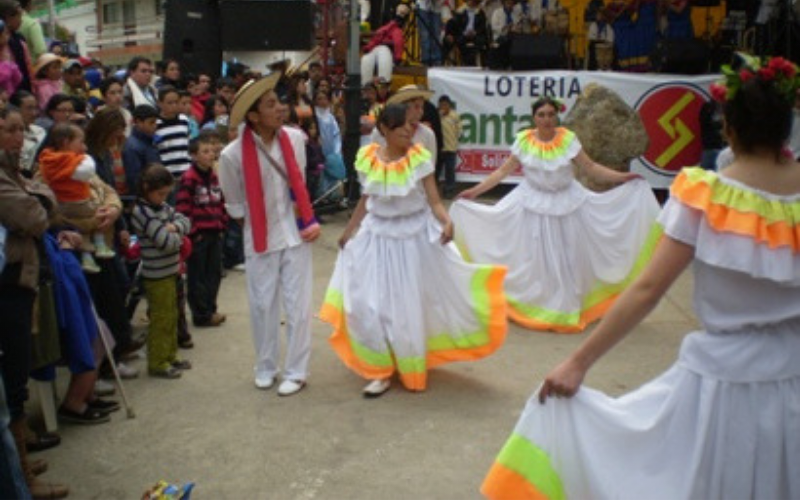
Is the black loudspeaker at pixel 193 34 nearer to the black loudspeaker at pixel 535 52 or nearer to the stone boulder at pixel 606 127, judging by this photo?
the black loudspeaker at pixel 535 52

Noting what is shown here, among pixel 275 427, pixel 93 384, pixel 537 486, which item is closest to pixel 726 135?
pixel 537 486

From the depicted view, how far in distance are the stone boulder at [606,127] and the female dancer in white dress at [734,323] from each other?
313 inches

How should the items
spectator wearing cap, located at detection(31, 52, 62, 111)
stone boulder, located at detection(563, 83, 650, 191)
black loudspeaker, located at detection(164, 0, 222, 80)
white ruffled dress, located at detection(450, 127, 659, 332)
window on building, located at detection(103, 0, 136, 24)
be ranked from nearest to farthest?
white ruffled dress, located at detection(450, 127, 659, 332)
spectator wearing cap, located at detection(31, 52, 62, 111)
stone boulder, located at detection(563, 83, 650, 191)
black loudspeaker, located at detection(164, 0, 222, 80)
window on building, located at detection(103, 0, 136, 24)

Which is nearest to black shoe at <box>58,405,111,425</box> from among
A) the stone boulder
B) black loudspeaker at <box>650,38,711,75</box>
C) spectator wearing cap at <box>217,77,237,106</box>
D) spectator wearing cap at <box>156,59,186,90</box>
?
spectator wearing cap at <box>217,77,237,106</box>

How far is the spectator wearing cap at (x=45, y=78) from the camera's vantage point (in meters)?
7.58

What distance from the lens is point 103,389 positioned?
5.12 m

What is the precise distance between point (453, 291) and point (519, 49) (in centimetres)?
857

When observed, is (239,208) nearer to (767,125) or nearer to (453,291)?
(453,291)

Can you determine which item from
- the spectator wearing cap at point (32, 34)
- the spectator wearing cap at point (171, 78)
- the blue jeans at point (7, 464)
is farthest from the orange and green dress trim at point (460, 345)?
the spectator wearing cap at point (171, 78)

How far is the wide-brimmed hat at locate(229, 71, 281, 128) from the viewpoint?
16.1 feet

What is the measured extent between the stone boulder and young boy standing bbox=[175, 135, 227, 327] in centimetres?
530

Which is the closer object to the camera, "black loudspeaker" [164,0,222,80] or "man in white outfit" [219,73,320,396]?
"man in white outfit" [219,73,320,396]

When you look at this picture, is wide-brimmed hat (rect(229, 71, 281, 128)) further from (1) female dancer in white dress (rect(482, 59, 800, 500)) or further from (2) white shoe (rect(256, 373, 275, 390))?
(1) female dancer in white dress (rect(482, 59, 800, 500))

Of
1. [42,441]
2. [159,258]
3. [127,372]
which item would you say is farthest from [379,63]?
[42,441]
